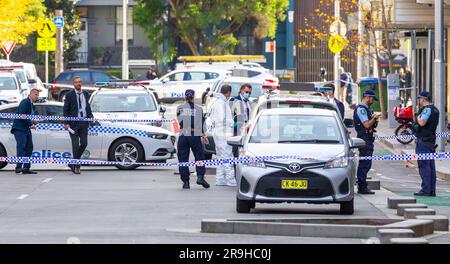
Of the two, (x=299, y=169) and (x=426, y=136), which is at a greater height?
(x=426, y=136)

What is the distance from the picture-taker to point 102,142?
27359 mm

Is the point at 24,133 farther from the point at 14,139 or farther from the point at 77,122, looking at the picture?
the point at 77,122

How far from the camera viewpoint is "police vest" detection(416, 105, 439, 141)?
72.8 feet

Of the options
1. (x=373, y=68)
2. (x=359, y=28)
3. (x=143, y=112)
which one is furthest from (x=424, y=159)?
(x=373, y=68)

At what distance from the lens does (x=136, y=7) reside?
222 ft

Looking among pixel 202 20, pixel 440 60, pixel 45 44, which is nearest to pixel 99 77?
pixel 45 44

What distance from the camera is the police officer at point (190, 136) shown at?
23.1m

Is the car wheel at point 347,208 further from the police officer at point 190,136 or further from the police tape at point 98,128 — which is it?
the police tape at point 98,128

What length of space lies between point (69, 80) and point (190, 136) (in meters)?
33.3

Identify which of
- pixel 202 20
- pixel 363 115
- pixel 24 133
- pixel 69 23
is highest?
pixel 69 23

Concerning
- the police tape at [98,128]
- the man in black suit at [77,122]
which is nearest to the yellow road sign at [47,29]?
the police tape at [98,128]

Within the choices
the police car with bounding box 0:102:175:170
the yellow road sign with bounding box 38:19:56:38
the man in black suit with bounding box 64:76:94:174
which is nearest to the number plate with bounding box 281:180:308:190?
the man in black suit with bounding box 64:76:94:174

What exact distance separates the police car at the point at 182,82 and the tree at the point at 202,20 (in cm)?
1237

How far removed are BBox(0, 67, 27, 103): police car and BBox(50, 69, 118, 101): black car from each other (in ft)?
19.1
